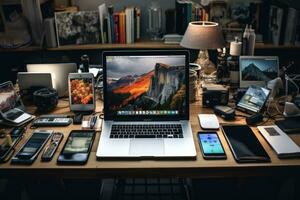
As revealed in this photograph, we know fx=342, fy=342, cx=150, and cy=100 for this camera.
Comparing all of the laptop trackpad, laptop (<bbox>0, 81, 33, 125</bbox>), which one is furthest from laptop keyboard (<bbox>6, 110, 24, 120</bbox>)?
the laptop trackpad

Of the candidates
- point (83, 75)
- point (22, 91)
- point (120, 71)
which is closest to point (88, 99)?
point (83, 75)

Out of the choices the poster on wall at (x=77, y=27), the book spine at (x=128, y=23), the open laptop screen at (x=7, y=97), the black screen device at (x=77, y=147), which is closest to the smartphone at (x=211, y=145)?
the black screen device at (x=77, y=147)

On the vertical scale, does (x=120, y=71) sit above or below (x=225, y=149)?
above

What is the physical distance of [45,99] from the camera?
1778mm

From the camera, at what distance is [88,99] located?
1.78m

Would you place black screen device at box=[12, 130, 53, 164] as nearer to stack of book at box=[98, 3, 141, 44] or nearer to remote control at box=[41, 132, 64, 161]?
remote control at box=[41, 132, 64, 161]

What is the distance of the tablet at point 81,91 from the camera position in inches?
70.0

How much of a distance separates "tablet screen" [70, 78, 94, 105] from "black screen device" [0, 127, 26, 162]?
31cm

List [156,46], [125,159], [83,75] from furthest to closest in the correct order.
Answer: [156,46] < [83,75] < [125,159]

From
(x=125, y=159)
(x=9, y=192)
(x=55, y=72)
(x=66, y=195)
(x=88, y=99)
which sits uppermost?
(x=55, y=72)

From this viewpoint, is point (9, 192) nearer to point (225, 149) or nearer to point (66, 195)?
point (66, 195)

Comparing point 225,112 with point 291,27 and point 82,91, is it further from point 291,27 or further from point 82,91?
point 291,27

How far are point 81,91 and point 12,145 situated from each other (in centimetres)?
46

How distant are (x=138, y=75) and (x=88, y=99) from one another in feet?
1.08
